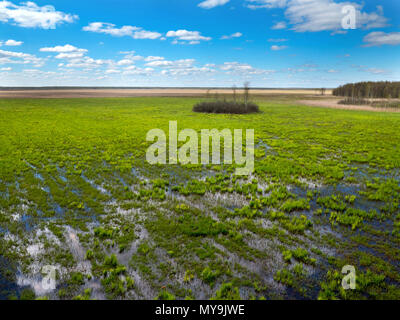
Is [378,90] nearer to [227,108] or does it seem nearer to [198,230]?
[227,108]

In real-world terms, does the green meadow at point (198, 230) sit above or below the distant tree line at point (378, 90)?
below

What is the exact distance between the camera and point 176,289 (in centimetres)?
557

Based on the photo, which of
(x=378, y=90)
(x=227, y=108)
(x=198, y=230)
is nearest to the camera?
(x=198, y=230)

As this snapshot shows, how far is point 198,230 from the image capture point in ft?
26.1

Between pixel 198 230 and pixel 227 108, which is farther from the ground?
pixel 227 108

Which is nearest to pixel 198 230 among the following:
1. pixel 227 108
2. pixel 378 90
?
pixel 227 108

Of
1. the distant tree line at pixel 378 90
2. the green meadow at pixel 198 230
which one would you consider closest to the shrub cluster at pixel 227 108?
the green meadow at pixel 198 230

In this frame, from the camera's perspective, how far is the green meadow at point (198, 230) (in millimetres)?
5730

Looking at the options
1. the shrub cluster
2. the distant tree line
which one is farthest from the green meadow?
the distant tree line

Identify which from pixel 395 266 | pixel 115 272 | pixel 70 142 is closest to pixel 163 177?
pixel 115 272

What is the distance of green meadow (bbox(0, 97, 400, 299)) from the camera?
5730mm

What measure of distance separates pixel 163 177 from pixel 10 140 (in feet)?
65.6

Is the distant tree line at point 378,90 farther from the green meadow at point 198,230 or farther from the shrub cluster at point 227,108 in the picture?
the green meadow at point 198,230
